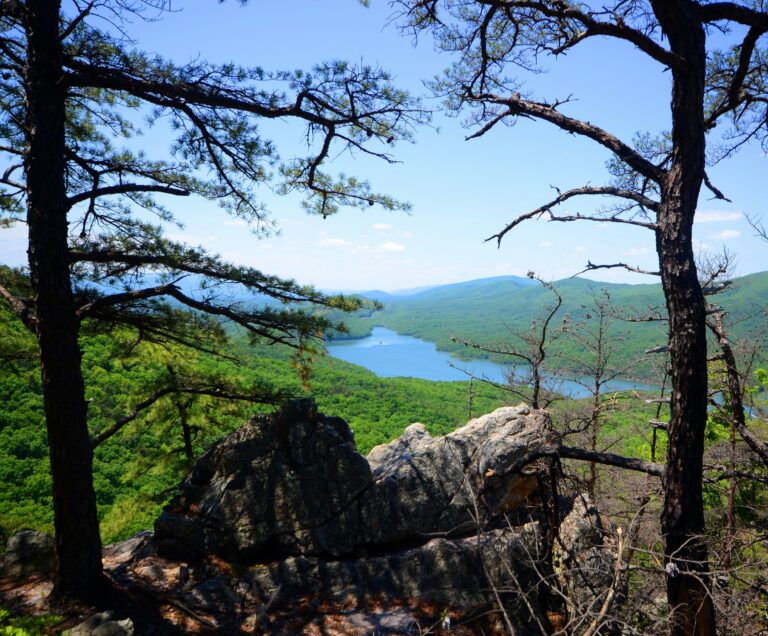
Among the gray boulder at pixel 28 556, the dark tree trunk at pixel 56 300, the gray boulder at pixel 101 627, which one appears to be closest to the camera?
the gray boulder at pixel 101 627

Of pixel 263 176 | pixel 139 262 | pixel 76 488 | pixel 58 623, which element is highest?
pixel 263 176

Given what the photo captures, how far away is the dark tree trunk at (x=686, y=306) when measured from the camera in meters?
3.15

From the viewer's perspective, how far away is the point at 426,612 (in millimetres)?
5051

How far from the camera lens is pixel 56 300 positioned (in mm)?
3742

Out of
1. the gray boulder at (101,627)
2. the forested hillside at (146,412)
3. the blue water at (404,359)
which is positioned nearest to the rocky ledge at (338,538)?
the gray boulder at (101,627)

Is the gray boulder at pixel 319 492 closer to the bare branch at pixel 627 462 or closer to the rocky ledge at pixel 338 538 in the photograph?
the rocky ledge at pixel 338 538

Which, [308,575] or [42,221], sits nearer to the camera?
[42,221]

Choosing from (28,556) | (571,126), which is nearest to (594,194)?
(571,126)

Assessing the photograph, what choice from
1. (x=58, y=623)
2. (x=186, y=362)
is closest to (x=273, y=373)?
(x=186, y=362)

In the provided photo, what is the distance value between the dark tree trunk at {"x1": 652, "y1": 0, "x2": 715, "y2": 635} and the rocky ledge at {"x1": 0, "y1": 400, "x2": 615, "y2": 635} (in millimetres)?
1202

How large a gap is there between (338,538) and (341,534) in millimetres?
59

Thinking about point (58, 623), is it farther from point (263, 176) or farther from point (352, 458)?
point (263, 176)

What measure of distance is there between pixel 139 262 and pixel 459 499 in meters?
4.80

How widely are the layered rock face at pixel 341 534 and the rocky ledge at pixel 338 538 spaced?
0.01m
